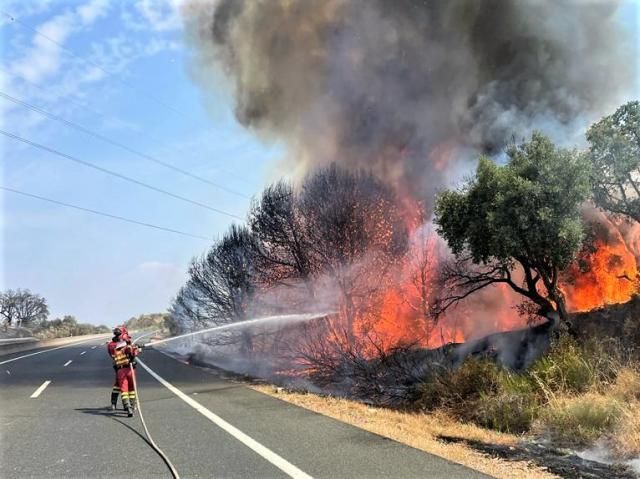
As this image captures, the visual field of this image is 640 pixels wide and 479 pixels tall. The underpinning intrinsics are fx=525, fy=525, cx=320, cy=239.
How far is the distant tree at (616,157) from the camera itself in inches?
656

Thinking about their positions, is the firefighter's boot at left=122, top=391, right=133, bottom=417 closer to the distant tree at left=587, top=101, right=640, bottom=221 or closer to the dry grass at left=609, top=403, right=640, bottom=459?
the dry grass at left=609, top=403, right=640, bottom=459

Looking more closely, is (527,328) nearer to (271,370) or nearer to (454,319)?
(454,319)

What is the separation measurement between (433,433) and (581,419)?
249cm

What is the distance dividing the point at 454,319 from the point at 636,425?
66.4 ft

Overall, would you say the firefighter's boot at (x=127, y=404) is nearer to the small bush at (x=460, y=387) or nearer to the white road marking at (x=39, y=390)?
the white road marking at (x=39, y=390)

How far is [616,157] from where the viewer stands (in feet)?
55.3

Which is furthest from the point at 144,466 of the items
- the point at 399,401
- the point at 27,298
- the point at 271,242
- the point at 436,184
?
the point at 27,298

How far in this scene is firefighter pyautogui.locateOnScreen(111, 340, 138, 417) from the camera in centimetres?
858

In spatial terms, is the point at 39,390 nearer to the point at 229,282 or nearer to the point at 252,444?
the point at 252,444

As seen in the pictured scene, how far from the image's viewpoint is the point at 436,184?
3056 centimetres

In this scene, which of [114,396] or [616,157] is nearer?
[114,396]

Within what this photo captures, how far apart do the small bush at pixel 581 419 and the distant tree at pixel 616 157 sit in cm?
1001

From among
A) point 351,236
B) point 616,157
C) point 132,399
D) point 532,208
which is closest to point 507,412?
point 532,208

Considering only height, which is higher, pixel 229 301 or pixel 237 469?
pixel 229 301
